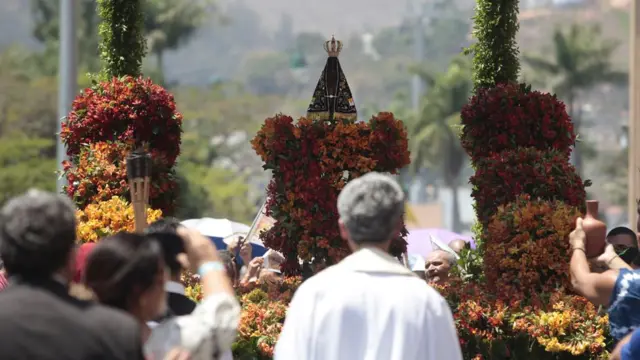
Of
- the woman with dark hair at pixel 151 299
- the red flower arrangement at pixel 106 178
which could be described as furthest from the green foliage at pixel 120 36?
the woman with dark hair at pixel 151 299

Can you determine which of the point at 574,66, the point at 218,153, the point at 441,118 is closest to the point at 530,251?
the point at 218,153

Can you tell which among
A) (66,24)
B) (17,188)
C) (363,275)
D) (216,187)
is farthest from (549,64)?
(363,275)

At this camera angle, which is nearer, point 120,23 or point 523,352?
point 523,352

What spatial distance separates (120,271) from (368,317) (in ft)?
3.09

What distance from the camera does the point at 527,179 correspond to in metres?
9.71

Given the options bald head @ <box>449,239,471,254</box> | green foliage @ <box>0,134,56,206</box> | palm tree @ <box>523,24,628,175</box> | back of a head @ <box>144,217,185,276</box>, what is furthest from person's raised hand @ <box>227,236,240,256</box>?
palm tree @ <box>523,24,628,175</box>

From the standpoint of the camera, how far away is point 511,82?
425 inches

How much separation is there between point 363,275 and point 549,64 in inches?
3021

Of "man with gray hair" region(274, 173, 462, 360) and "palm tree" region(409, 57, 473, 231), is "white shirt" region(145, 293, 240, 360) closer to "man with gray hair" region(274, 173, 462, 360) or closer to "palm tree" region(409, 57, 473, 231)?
"man with gray hair" region(274, 173, 462, 360)

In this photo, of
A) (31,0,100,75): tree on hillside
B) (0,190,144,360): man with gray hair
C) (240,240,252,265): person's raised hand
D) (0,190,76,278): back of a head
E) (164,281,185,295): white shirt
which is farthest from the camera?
(31,0,100,75): tree on hillside

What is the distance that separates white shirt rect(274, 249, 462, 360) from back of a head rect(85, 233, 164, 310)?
25.6 inches

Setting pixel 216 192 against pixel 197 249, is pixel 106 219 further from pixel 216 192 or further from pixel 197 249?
pixel 216 192

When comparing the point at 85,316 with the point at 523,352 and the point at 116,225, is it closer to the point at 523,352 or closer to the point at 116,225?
the point at 523,352

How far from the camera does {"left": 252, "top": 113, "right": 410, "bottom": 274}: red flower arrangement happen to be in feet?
33.1
